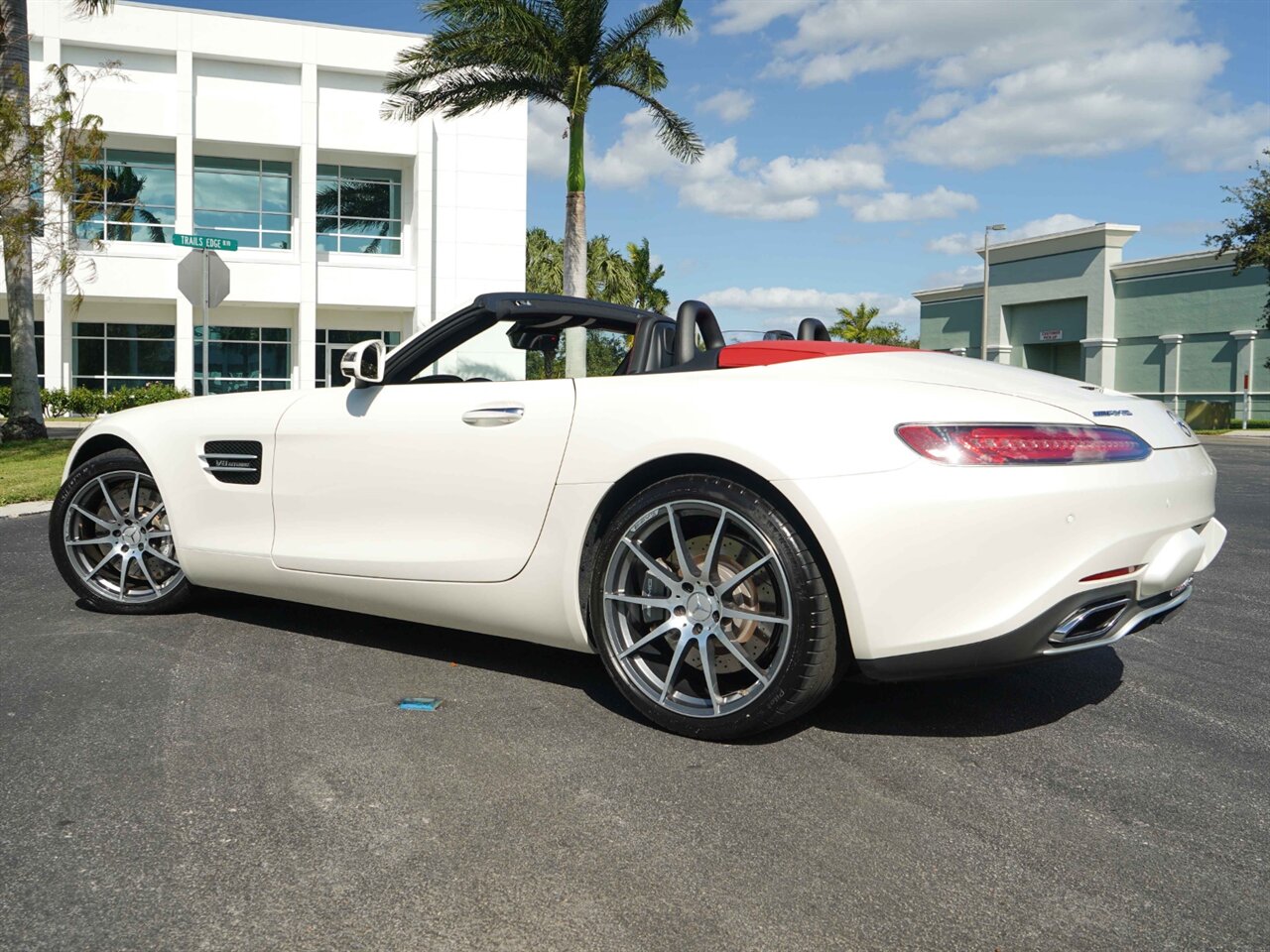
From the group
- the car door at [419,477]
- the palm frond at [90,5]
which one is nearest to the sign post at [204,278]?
the palm frond at [90,5]

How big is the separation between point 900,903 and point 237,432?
325 centimetres

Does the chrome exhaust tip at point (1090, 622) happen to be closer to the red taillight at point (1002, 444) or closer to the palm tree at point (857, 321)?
the red taillight at point (1002, 444)

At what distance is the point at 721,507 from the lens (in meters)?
3.17

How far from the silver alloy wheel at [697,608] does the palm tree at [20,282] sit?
16.0 m

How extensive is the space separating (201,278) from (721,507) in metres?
11.9

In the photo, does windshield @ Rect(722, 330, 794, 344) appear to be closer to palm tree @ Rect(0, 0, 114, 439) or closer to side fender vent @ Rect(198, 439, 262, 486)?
side fender vent @ Rect(198, 439, 262, 486)

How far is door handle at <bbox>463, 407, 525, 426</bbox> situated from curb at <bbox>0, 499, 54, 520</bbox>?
700 cm

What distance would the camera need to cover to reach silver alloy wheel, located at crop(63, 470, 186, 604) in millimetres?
4891

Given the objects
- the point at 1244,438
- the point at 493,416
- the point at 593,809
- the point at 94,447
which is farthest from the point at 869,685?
the point at 1244,438

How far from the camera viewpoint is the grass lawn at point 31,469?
1067cm

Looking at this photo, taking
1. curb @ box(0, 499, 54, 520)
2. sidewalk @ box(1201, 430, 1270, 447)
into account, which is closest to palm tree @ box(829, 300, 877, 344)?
sidewalk @ box(1201, 430, 1270, 447)

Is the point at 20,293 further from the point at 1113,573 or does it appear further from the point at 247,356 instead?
the point at 1113,573

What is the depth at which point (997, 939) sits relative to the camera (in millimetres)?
2125

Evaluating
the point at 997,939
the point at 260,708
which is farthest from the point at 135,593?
Result: the point at 997,939
